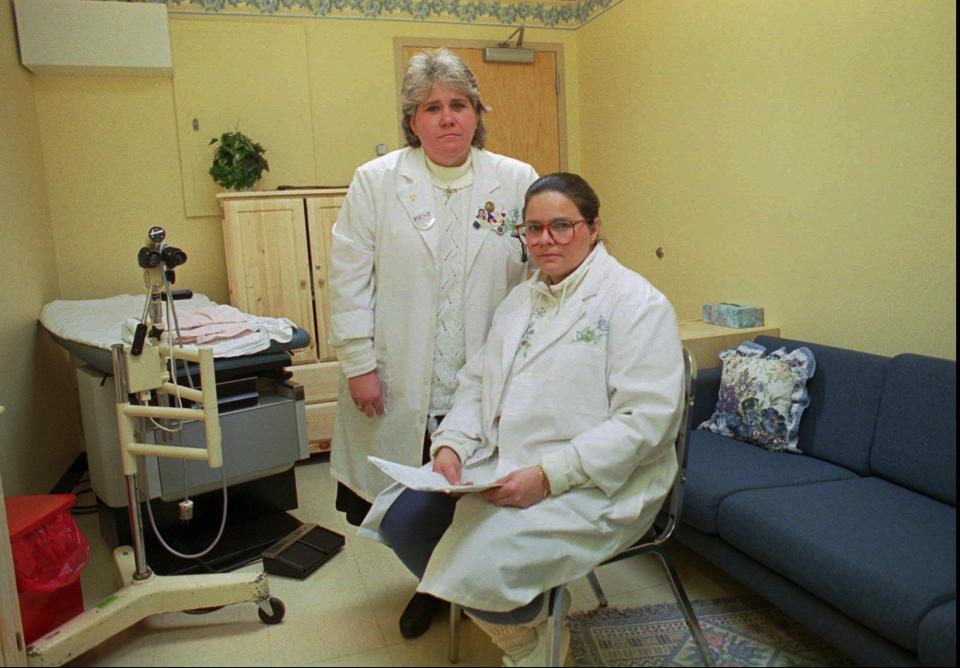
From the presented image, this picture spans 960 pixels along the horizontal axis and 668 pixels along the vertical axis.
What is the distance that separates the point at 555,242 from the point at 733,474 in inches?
37.8

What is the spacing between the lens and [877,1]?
7.34 feet

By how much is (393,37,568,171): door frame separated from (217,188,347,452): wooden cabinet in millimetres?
801

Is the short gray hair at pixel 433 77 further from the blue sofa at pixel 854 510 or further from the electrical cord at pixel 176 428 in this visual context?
the blue sofa at pixel 854 510

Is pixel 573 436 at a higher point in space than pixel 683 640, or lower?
higher

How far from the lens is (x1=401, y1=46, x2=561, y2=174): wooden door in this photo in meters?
4.07

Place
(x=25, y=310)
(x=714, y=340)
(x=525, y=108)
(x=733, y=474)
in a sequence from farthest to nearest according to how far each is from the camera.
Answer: (x=525, y=108), (x=25, y=310), (x=714, y=340), (x=733, y=474)

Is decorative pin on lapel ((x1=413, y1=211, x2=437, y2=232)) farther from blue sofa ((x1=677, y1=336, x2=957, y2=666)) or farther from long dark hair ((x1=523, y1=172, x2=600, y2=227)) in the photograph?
blue sofa ((x1=677, y1=336, x2=957, y2=666))

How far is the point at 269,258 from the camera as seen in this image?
11.0ft

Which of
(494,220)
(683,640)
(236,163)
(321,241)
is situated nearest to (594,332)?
(494,220)

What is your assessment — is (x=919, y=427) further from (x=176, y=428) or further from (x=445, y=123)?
(x=176, y=428)

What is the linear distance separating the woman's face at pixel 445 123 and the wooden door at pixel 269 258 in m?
1.75

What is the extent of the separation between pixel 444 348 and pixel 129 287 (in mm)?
2495

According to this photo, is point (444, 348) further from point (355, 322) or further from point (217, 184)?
point (217, 184)

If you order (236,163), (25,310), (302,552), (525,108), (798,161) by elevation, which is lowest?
(302,552)
